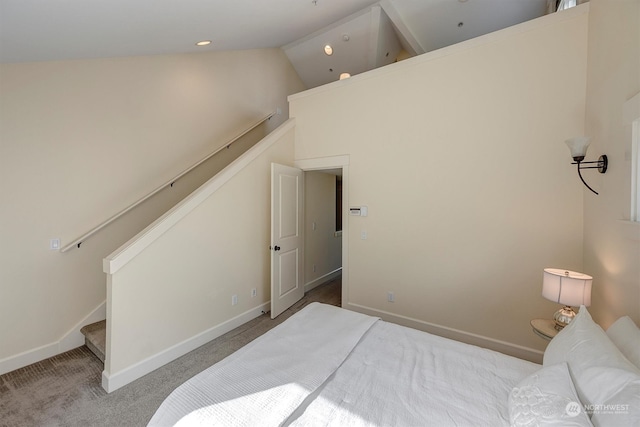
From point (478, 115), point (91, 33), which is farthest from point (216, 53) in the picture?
point (478, 115)

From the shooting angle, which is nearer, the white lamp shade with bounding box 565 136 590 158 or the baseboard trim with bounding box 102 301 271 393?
the white lamp shade with bounding box 565 136 590 158

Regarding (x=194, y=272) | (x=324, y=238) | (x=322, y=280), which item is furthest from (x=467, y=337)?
(x=194, y=272)

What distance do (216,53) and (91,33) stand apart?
1899 millimetres

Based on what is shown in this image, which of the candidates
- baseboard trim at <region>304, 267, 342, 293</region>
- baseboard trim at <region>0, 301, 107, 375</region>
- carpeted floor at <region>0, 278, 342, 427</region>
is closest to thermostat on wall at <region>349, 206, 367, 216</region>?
baseboard trim at <region>304, 267, 342, 293</region>

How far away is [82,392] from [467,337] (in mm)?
3421

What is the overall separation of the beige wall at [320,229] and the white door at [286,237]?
44 centimetres

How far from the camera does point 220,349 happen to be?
259cm

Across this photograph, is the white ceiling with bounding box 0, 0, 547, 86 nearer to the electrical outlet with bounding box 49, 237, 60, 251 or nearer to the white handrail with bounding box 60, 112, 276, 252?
the white handrail with bounding box 60, 112, 276, 252

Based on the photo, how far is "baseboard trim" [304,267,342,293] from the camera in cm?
427

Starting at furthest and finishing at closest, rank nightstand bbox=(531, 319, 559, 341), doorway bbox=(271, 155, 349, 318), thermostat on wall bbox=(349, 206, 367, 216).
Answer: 1. doorway bbox=(271, 155, 349, 318)
2. thermostat on wall bbox=(349, 206, 367, 216)
3. nightstand bbox=(531, 319, 559, 341)

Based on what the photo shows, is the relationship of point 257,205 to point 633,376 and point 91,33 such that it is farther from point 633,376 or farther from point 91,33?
point 633,376

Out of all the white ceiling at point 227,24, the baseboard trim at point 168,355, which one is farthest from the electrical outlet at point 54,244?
the white ceiling at point 227,24

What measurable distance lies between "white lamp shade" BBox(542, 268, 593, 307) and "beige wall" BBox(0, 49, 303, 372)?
3951 mm

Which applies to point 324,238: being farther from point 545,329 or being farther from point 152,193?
point 545,329
